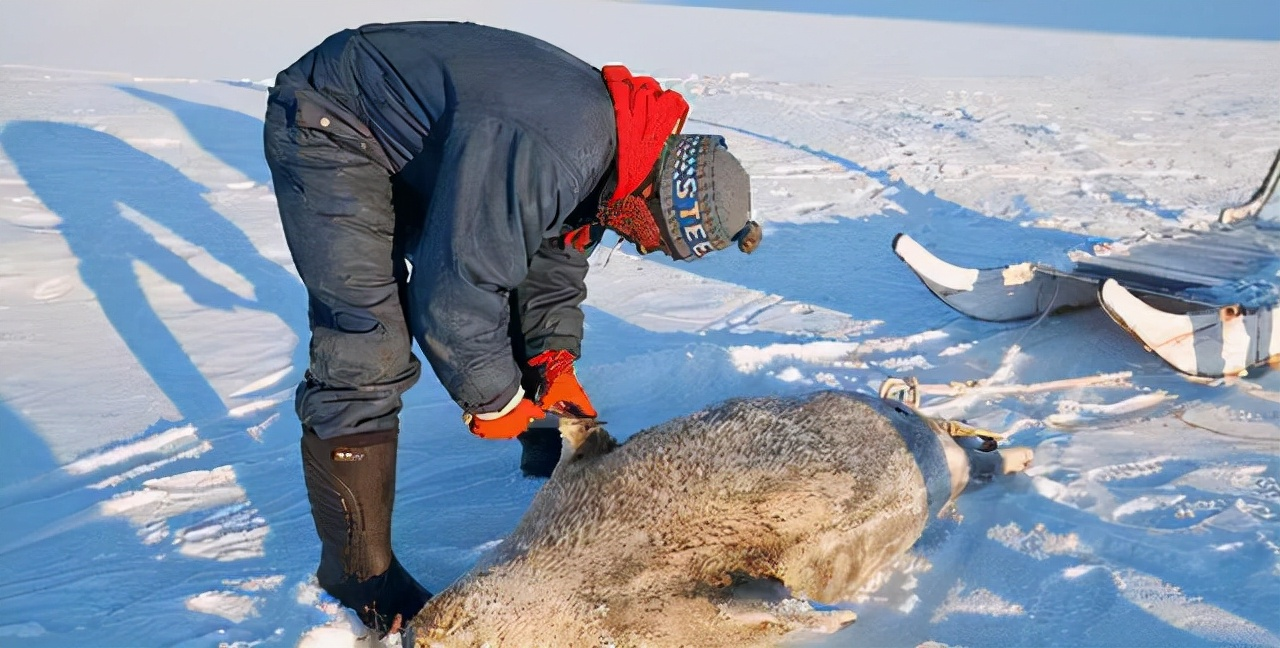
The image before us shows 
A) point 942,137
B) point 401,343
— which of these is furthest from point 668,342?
point 942,137

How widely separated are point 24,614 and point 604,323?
2.99 meters

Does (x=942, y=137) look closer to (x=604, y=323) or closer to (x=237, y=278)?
(x=604, y=323)

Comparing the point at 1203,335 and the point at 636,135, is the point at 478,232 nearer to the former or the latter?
the point at 636,135

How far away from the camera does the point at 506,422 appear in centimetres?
297

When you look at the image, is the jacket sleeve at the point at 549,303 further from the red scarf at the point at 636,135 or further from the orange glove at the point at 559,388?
the red scarf at the point at 636,135

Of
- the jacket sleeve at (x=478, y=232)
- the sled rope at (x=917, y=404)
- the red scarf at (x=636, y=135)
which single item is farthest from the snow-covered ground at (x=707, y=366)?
the red scarf at (x=636, y=135)

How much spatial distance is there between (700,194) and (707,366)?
2.06 metres

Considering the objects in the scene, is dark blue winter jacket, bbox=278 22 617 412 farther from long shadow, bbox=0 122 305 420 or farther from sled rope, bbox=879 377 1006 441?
long shadow, bbox=0 122 305 420

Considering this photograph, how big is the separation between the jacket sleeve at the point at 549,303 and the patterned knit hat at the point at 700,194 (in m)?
0.86

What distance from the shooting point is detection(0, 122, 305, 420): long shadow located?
4695 mm

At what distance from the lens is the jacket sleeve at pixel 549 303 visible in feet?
11.9

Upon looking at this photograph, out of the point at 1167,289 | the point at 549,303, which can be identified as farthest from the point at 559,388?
the point at 1167,289

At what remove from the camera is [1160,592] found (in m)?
3.14

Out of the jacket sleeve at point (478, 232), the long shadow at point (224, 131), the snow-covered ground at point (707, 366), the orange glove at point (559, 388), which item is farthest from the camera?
the long shadow at point (224, 131)
